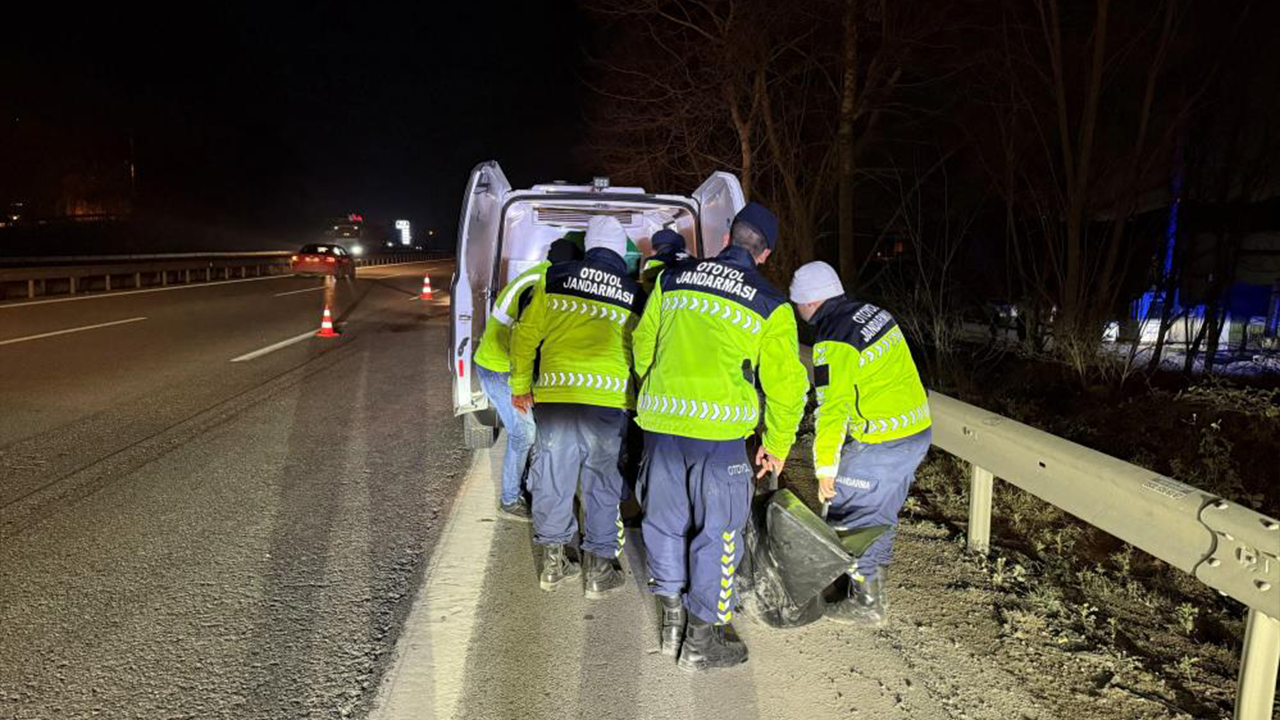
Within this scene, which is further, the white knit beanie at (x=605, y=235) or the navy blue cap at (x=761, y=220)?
the white knit beanie at (x=605, y=235)

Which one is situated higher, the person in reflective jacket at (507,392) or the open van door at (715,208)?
the open van door at (715,208)

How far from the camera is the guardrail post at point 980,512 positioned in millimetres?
4312

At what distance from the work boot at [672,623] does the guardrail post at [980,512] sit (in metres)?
1.78

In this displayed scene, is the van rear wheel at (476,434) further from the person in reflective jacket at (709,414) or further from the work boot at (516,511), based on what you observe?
the person in reflective jacket at (709,414)

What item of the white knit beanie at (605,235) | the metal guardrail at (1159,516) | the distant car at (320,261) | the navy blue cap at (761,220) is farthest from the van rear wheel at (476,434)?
the distant car at (320,261)

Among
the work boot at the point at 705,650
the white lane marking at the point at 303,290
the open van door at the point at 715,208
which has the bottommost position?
the work boot at the point at 705,650

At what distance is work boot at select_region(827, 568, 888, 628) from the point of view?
3689 mm

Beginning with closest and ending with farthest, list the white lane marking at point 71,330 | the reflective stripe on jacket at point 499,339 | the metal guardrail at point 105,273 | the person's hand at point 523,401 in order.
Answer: the person's hand at point 523,401 → the reflective stripe on jacket at point 499,339 → the white lane marking at point 71,330 → the metal guardrail at point 105,273

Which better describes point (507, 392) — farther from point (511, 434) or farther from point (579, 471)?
point (579, 471)

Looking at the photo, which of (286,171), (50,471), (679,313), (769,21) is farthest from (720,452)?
(286,171)

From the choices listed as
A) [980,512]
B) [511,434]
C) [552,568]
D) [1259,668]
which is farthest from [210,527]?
[1259,668]

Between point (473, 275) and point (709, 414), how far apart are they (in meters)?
3.01

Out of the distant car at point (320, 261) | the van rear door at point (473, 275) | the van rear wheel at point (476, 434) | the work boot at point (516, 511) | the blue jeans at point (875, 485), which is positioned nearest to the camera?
the blue jeans at point (875, 485)

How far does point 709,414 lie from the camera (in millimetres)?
3277
